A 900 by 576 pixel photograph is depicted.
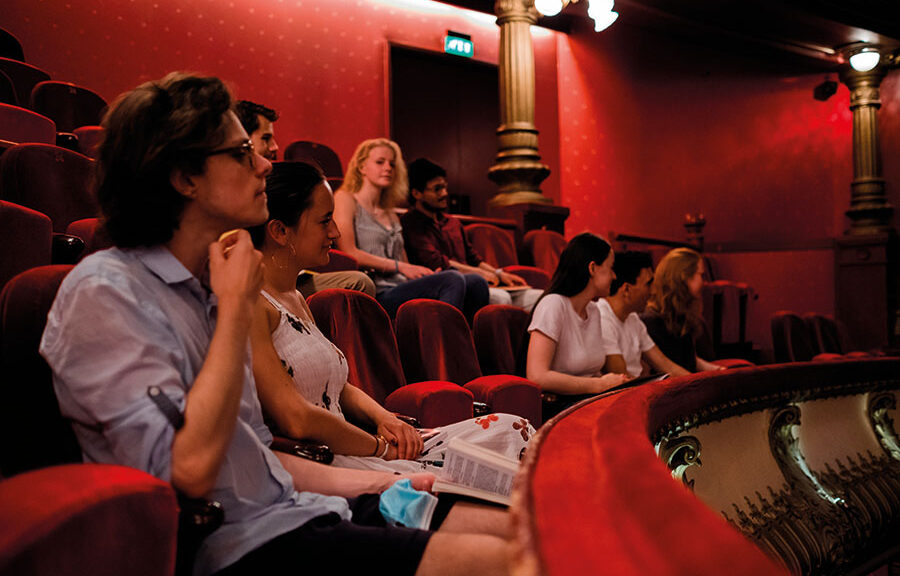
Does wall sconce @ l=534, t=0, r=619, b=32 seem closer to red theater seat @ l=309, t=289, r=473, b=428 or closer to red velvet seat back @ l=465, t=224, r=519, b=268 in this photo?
red velvet seat back @ l=465, t=224, r=519, b=268

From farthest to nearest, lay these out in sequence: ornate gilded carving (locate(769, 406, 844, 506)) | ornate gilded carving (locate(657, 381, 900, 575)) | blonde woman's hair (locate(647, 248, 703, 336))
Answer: blonde woman's hair (locate(647, 248, 703, 336)) < ornate gilded carving (locate(769, 406, 844, 506)) < ornate gilded carving (locate(657, 381, 900, 575))

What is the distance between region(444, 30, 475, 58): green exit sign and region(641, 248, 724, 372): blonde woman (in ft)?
6.13

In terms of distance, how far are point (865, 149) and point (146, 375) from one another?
4.19 m

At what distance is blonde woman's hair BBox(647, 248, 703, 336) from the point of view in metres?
1.71

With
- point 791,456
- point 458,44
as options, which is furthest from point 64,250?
point 458,44

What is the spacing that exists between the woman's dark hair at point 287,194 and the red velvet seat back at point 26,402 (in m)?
0.29

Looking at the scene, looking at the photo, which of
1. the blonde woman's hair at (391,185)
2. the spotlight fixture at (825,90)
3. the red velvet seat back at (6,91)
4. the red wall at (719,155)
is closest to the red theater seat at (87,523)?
the blonde woman's hair at (391,185)

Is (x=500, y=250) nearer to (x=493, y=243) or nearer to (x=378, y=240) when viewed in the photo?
(x=493, y=243)

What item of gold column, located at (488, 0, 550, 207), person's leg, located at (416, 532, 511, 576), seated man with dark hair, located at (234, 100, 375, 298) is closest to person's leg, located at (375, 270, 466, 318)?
seated man with dark hair, located at (234, 100, 375, 298)

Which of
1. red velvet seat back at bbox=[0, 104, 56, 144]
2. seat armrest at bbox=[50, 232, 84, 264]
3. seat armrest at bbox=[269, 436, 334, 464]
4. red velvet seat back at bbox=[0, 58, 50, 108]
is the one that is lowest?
seat armrest at bbox=[269, 436, 334, 464]

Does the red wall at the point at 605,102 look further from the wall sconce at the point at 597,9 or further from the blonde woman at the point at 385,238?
the blonde woman at the point at 385,238

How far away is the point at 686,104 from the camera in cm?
396

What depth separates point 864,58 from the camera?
3717 mm

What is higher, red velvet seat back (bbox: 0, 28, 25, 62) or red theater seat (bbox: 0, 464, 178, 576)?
red velvet seat back (bbox: 0, 28, 25, 62)
